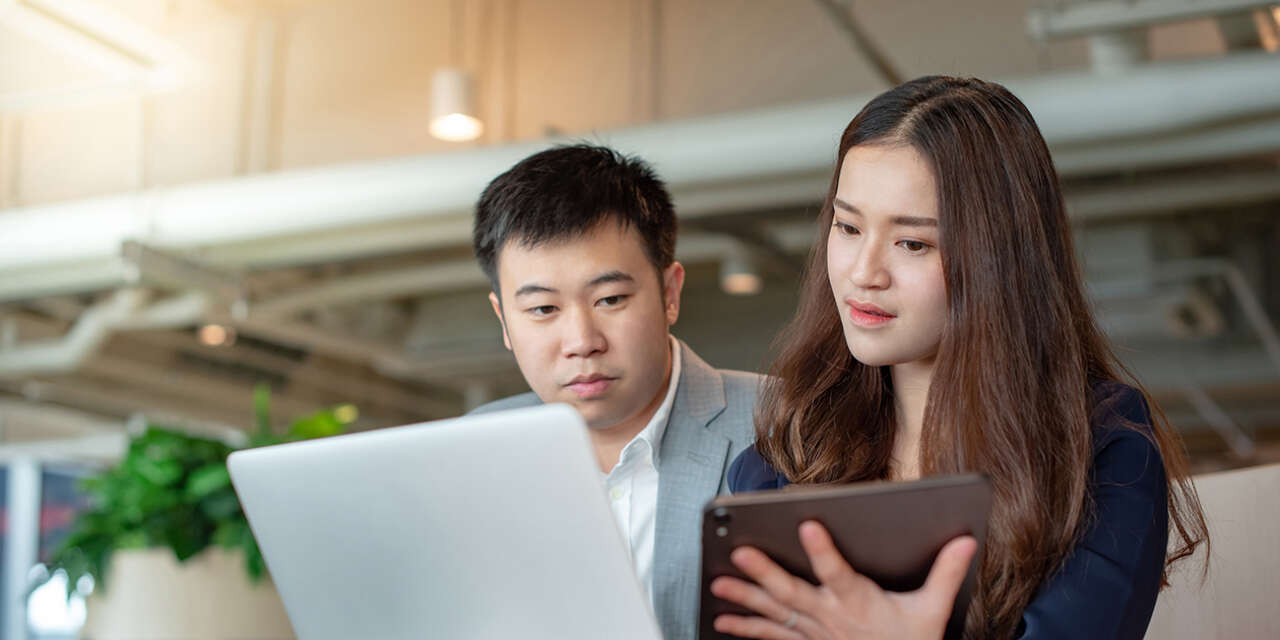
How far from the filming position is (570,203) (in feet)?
5.61

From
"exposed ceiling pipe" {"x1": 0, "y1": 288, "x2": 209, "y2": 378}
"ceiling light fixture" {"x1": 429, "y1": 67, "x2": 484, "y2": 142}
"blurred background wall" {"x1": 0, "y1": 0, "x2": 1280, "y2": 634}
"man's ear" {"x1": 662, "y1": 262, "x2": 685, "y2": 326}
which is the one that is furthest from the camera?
"exposed ceiling pipe" {"x1": 0, "y1": 288, "x2": 209, "y2": 378}

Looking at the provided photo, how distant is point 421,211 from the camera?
4.57 metres

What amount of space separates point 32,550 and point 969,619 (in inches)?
423

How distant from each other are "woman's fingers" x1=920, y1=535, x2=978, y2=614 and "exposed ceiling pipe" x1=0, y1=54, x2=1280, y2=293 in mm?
2677

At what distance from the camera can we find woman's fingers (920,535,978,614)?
969 millimetres

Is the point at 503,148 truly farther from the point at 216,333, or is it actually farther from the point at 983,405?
the point at 216,333

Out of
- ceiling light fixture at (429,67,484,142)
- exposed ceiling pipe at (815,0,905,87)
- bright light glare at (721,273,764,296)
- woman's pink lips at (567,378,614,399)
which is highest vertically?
exposed ceiling pipe at (815,0,905,87)

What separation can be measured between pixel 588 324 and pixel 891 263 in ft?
1.80

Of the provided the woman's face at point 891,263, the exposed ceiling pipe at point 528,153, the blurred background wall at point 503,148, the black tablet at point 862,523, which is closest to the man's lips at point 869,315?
the woman's face at point 891,263

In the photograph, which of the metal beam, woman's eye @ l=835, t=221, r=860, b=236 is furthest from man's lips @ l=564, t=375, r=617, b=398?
the metal beam

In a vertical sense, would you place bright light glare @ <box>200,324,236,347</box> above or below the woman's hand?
above

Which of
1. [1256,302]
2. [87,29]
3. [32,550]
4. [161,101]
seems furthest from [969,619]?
[32,550]

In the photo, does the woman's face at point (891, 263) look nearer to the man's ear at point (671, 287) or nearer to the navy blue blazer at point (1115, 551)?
the navy blue blazer at point (1115, 551)

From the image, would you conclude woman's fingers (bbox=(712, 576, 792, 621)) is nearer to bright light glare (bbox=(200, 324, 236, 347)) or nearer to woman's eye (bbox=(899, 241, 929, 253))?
woman's eye (bbox=(899, 241, 929, 253))
